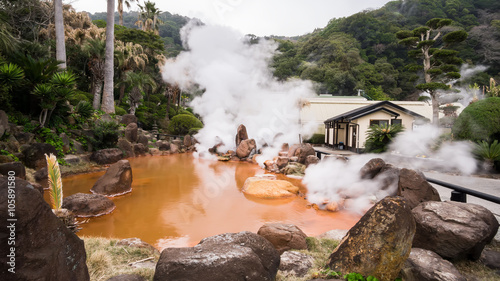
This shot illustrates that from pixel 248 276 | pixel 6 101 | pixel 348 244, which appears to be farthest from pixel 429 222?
pixel 6 101

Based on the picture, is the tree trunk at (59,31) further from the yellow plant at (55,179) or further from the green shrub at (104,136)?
the yellow plant at (55,179)

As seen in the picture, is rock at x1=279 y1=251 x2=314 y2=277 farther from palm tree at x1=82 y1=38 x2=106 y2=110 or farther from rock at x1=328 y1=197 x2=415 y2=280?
palm tree at x1=82 y1=38 x2=106 y2=110

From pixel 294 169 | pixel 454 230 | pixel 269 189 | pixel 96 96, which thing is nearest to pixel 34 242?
pixel 454 230

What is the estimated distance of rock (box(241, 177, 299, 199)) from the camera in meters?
8.96

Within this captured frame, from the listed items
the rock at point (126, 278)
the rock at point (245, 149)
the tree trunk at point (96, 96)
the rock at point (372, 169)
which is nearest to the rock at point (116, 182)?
the rock at point (126, 278)

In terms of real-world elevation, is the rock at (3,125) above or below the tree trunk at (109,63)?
below

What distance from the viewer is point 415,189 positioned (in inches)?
210

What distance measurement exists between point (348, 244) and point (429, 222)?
136 cm

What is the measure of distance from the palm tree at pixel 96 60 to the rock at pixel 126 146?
227 inches

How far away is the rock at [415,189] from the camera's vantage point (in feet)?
17.2

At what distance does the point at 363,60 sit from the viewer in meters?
49.7

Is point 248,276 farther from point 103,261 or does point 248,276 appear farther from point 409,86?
point 409,86

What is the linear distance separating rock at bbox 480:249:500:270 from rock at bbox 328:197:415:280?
1.40 metres

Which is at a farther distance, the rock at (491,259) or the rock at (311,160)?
the rock at (311,160)
